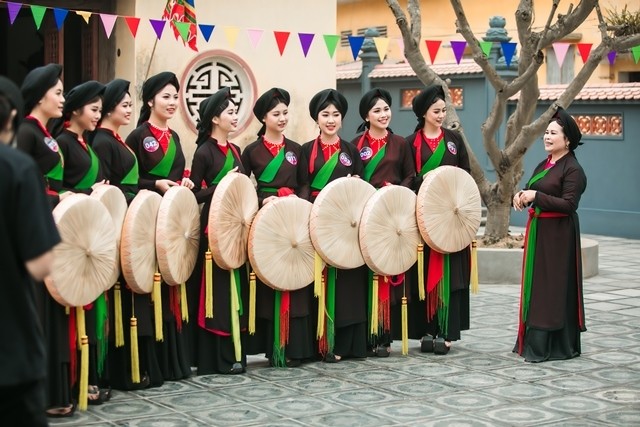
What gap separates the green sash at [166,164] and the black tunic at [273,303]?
0.53 metres

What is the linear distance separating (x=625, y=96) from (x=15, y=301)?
1186 cm

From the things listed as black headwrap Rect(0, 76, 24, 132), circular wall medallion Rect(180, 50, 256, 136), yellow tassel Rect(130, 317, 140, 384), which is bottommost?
yellow tassel Rect(130, 317, 140, 384)

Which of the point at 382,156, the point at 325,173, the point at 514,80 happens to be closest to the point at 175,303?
the point at 325,173

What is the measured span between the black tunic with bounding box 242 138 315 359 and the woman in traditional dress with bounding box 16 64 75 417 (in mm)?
1474

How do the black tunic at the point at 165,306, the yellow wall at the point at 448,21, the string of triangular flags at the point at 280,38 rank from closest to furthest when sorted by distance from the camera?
the black tunic at the point at 165,306 < the string of triangular flags at the point at 280,38 < the yellow wall at the point at 448,21

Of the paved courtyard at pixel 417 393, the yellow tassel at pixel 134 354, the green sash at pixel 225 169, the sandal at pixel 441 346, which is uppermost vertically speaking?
the green sash at pixel 225 169

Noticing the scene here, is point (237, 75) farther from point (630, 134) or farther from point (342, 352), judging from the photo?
point (630, 134)

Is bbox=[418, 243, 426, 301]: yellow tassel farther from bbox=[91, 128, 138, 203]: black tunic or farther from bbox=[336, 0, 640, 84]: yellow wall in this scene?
bbox=[336, 0, 640, 84]: yellow wall

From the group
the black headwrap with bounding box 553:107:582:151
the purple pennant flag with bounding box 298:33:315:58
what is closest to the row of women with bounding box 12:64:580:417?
the black headwrap with bounding box 553:107:582:151

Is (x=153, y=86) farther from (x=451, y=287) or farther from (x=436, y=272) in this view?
(x=451, y=287)

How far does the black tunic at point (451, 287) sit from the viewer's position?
7.26 m

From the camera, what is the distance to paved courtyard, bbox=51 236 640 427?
5633 millimetres

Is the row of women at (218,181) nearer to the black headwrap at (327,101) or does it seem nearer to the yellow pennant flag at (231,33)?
the black headwrap at (327,101)

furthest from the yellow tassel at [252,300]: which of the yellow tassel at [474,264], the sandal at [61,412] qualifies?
the yellow tassel at [474,264]
